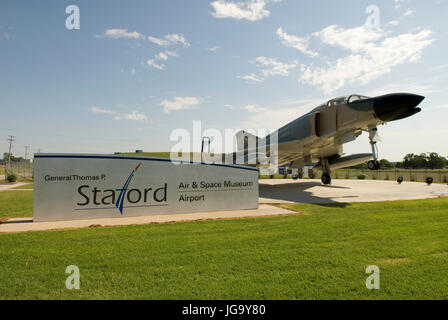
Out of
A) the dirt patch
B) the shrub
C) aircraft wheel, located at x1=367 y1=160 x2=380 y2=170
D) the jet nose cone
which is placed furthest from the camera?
the shrub

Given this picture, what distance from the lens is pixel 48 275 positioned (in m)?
3.46

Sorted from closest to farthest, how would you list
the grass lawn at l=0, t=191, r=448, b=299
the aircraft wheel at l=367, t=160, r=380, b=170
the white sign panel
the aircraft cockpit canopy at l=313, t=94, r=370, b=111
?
the grass lawn at l=0, t=191, r=448, b=299 → the white sign panel → the aircraft wheel at l=367, t=160, r=380, b=170 → the aircraft cockpit canopy at l=313, t=94, r=370, b=111

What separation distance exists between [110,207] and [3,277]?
14.9 feet

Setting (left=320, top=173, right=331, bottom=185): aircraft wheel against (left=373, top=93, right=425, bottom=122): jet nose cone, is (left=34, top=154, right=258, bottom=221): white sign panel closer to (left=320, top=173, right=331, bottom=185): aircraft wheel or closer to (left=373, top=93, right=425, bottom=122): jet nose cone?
(left=373, top=93, right=425, bottom=122): jet nose cone

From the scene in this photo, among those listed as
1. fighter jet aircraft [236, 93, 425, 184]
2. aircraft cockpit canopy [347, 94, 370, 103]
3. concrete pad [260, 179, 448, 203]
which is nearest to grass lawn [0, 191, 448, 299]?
concrete pad [260, 179, 448, 203]

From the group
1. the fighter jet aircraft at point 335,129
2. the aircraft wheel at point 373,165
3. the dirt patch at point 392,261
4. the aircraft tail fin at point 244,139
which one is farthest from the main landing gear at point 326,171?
the dirt patch at point 392,261

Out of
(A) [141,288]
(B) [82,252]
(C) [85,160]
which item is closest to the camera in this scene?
(A) [141,288]

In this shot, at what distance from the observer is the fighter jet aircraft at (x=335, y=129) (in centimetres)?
1122

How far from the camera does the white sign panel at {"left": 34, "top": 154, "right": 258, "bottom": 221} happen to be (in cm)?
740
